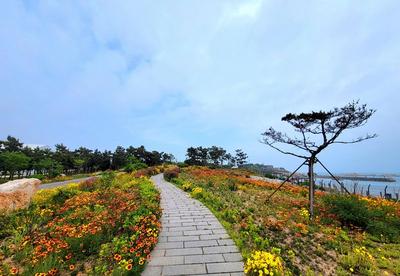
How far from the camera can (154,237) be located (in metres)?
4.59

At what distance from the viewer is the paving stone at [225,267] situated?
11.9 feet

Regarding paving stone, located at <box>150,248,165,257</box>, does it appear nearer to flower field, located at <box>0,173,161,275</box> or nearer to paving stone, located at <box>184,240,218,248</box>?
flower field, located at <box>0,173,161,275</box>

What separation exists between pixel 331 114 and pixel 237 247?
505 cm

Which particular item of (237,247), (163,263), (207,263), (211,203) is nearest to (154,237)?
(163,263)

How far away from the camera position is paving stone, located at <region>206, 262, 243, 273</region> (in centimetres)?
363

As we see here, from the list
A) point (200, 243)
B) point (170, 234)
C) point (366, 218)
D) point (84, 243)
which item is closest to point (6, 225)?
point (84, 243)

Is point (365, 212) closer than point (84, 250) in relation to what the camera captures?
No

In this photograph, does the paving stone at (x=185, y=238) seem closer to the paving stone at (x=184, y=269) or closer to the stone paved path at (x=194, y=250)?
the stone paved path at (x=194, y=250)

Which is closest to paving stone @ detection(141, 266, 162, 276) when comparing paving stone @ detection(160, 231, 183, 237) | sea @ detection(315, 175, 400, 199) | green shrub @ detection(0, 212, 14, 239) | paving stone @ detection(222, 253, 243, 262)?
paving stone @ detection(222, 253, 243, 262)

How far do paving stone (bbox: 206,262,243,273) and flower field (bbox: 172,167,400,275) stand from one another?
24cm

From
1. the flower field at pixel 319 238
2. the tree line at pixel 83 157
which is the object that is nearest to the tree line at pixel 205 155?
the tree line at pixel 83 157

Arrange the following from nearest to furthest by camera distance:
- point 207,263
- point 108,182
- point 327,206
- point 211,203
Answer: point 207,263 < point 327,206 < point 211,203 < point 108,182

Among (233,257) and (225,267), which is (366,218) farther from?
(225,267)

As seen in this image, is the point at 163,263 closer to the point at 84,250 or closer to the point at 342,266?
the point at 84,250
